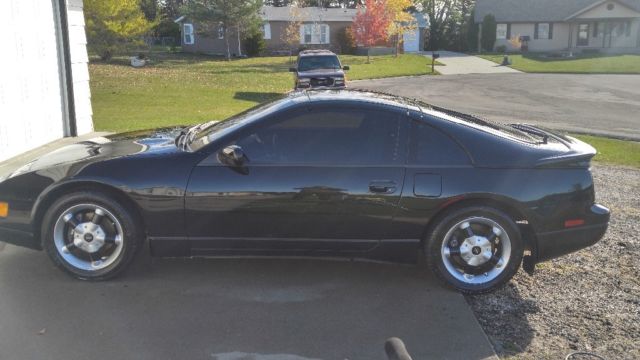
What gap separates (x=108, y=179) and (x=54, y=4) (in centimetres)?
689

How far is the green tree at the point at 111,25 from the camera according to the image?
33.5 metres

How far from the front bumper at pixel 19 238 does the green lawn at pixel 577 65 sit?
3753 cm

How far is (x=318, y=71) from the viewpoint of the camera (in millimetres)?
20172

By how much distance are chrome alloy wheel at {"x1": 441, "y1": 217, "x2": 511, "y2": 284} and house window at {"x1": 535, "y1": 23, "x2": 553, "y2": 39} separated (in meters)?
56.3

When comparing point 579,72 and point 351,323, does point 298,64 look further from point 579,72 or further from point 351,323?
point 579,72

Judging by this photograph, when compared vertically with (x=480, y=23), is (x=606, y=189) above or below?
below

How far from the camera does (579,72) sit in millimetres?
37281

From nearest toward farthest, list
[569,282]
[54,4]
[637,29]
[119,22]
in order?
[569,282] < [54,4] < [119,22] < [637,29]

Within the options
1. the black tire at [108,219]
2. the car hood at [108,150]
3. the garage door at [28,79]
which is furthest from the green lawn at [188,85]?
the black tire at [108,219]

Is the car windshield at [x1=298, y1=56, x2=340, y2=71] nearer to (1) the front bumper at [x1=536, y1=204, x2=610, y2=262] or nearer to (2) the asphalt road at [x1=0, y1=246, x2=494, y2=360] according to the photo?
(2) the asphalt road at [x1=0, y1=246, x2=494, y2=360]

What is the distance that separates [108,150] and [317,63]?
16.2 metres

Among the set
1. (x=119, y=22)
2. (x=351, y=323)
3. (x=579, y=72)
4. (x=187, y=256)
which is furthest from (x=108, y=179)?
(x=579, y=72)

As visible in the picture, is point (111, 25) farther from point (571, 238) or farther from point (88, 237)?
point (571, 238)

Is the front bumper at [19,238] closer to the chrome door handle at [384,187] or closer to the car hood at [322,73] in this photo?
the chrome door handle at [384,187]
